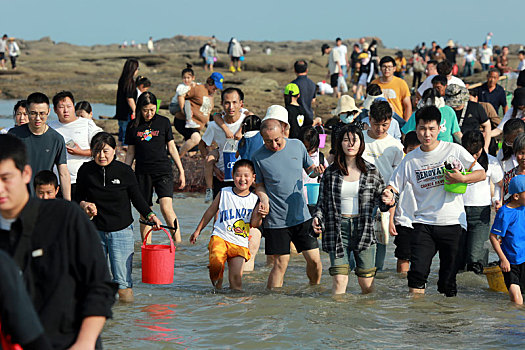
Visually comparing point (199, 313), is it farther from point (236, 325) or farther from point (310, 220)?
point (310, 220)

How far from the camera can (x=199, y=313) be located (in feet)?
24.8

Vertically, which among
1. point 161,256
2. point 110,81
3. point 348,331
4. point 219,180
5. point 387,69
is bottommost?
point 348,331

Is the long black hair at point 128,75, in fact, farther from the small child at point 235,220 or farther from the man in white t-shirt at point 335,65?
the man in white t-shirt at point 335,65

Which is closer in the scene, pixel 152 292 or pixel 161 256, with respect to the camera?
pixel 161 256

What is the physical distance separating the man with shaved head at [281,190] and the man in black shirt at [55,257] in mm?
4567

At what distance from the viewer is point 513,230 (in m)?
7.24

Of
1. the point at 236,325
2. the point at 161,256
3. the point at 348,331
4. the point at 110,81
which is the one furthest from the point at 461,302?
the point at 110,81

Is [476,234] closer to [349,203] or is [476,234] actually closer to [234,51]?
[349,203]

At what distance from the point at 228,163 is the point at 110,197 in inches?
97.6

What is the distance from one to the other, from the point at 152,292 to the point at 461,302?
3.26 metres

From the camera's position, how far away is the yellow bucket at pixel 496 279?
820 centimetres

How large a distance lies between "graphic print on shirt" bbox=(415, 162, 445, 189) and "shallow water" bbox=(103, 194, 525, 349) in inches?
47.3

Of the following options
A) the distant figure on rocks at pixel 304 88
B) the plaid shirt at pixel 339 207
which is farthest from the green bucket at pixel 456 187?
the distant figure on rocks at pixel 304 88

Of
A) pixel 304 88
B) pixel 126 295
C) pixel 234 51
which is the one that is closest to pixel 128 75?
pixel 304 88
